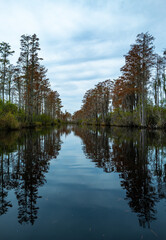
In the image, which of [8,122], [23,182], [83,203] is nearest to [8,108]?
[8,122]

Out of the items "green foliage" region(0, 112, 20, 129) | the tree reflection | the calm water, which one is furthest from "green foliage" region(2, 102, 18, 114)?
the calm water

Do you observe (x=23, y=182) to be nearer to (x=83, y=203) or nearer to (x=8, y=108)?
(x=83, y=203)

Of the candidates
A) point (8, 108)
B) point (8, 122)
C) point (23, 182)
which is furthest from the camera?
point (8, 108)

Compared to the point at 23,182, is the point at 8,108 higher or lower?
higher

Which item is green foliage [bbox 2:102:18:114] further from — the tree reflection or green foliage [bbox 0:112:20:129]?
the tree reflection

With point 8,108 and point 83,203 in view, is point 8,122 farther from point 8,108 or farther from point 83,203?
point 83,203

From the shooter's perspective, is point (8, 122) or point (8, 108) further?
point (8, 108)

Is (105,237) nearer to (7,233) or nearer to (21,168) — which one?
(7,233)

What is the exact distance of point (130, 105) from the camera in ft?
132

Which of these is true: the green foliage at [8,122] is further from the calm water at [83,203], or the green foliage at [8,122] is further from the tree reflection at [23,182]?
the calm water at [83,203]

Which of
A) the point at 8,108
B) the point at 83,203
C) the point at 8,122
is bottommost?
the point at 83,203

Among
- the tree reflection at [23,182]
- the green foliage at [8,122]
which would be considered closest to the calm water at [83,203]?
the tree reflection at [23,182]

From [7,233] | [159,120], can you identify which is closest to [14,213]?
[7,233]

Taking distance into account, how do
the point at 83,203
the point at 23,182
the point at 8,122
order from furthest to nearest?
the point at 8,122, the point at 23,182, the point at 83,203
